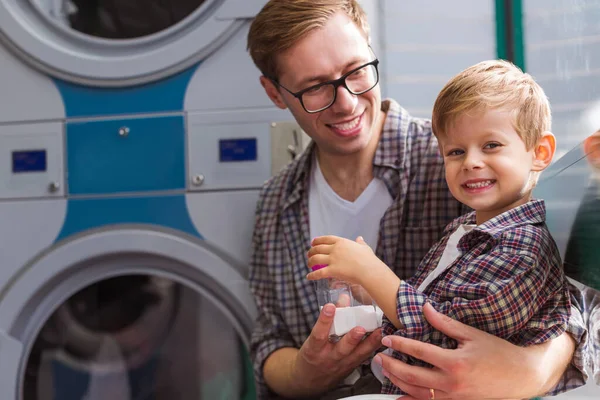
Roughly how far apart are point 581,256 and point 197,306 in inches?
38.2

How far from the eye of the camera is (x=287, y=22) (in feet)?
4.15

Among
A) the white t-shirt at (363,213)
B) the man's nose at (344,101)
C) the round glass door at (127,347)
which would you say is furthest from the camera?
the round glass door at (127,347)

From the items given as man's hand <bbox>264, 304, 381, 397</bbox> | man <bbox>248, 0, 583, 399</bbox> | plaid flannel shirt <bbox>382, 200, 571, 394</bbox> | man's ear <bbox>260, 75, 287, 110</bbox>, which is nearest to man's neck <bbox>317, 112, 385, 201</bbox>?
man <bbox>248, 0, 583, 399</bbox>

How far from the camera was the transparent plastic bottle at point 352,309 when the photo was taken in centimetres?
105

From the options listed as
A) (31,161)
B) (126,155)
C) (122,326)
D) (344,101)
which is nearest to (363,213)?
(344,101)

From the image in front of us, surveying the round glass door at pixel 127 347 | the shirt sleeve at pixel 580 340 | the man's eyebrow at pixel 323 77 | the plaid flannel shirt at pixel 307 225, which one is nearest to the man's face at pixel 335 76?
the man's eyebrow at pixel 323 77

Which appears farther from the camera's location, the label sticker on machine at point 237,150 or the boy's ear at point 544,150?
the label sticker on machine at point 237,150

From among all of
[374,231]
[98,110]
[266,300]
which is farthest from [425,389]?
[98,110]

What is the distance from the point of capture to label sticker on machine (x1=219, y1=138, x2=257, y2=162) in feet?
5.09

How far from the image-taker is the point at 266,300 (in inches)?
57.5

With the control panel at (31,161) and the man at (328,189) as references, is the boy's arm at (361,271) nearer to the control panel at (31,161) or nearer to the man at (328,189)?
the man at (328,189)

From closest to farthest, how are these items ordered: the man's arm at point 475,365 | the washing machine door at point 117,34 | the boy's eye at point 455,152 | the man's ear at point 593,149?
the man's ear at point 593,149
the man's arm at point 475,365
the boy's eye at point 455,152
the washing machine door at point 117,34

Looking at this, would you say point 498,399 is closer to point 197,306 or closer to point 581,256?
point 581,256

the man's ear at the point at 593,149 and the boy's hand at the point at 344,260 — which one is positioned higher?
the man's ear at the point at 593,149
